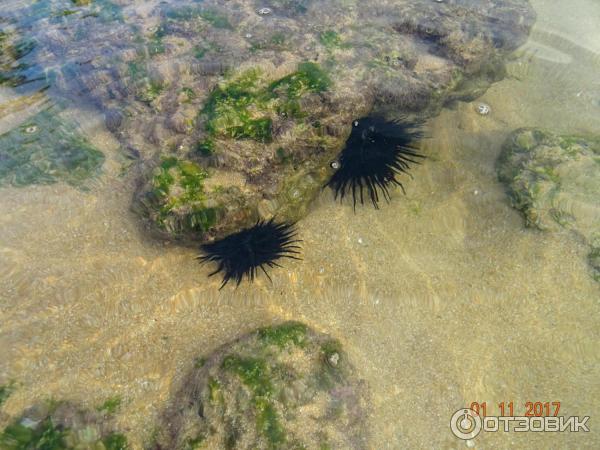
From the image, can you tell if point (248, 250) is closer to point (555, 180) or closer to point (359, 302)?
point (359, 302)

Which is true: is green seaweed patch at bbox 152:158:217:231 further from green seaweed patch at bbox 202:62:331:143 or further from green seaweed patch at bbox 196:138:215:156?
green seaweed patch at bbox 202:62:331:143

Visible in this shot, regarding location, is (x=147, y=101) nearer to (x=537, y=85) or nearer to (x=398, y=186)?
(x=398, y=186)

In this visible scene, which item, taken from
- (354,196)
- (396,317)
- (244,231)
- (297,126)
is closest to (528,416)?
(396,317)

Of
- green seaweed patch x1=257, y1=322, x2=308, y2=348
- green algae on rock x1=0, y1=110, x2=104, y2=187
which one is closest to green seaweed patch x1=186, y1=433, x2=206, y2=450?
green seaweed patch x1=257, y1=322, x2=308, y2=348

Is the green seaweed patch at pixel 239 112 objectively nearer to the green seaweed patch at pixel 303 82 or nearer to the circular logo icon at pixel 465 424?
the green seaweed patch at pixel 303 82

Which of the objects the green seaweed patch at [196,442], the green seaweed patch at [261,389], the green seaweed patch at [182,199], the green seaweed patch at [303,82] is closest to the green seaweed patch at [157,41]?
the green seaweed patch at [303,82]
